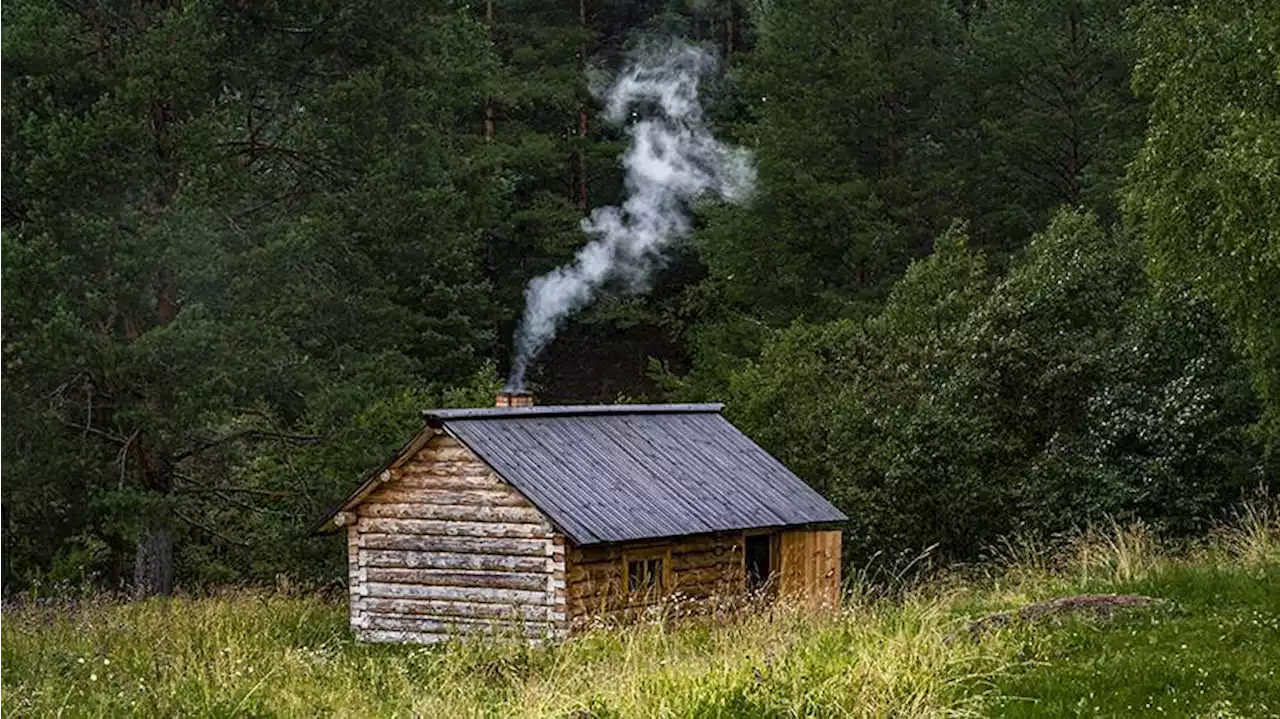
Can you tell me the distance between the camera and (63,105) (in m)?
26.3

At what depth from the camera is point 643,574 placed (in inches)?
981

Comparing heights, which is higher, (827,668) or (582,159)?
(582,159)

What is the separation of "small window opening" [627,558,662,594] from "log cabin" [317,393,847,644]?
25 millimetres

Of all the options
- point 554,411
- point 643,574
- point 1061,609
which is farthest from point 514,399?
point 1061,609

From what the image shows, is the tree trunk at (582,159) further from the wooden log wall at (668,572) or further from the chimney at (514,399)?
the wooden log wall at (668,572)

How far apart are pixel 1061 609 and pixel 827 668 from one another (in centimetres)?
384

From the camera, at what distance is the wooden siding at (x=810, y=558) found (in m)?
26.5

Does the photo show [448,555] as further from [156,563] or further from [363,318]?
[363,318]

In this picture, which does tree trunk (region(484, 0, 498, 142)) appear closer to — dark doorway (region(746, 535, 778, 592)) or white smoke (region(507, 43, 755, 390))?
white smoke (region(507, 43, 755, 390))

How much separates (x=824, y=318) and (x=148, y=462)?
2173cm

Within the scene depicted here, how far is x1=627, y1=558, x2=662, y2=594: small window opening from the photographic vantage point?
80.7 ft

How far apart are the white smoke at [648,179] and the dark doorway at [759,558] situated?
77.1 feet

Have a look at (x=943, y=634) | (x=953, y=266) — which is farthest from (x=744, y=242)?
(x=943, y=634)

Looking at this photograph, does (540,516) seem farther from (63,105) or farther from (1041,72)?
(1041,72)
